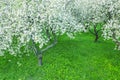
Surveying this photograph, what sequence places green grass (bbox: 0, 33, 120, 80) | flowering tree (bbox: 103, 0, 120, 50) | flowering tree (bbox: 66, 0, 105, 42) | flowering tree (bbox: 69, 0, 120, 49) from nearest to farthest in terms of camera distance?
green grass (bbox: 0, 33, 120, 80) → flowering tree (bbox: 103, 0, 120, 50) → flowering tree (bbox: 69, 0, 120, 49) → flowering tree (bbox: 66, 0, 105, 42)

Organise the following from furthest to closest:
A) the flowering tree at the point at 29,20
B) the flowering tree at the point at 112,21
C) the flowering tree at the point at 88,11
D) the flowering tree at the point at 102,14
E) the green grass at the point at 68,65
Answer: the flowering tree at the point at 88,11 → the flowering tree at the point at 102,14 → the flowering tree at the point at 112,21 → the green grass at the point at 68,65 → the flowering tree at the point at 29,20

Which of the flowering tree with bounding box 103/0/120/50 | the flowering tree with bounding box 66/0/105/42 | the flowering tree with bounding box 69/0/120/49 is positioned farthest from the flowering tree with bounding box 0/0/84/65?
the flowering tree with bounding box 66/0/105/42

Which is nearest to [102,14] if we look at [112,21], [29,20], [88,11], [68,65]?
[88,11]

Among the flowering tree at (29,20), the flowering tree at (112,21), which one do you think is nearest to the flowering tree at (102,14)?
the flowering tree at (112,21)

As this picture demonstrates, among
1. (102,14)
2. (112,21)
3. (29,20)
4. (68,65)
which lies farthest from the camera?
(102,14)

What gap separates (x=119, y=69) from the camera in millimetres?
29453

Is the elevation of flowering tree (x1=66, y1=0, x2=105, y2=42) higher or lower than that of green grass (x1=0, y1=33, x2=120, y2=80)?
higher

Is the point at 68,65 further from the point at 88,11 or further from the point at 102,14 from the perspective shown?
the point at 88,11

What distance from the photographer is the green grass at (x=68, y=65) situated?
27500mm

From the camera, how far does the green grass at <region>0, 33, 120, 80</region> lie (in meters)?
27.5

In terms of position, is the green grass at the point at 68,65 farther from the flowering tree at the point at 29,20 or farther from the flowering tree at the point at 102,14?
the flowering tree at the point at 29,20

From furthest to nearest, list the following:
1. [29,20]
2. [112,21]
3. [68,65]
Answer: [112,21] < [68,65] < [29,20]

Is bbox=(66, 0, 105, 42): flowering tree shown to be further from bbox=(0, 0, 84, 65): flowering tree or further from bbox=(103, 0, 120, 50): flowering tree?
bbox=(0, 0, 84, 65): flowering tree

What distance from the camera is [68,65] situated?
30.0 meters
